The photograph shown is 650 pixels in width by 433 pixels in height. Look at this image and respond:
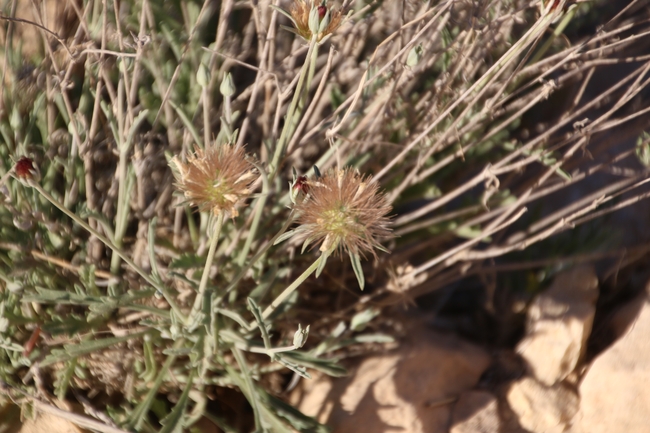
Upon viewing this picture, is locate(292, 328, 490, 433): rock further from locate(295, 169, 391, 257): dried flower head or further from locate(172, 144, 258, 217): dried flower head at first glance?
locate(172, 144, 258, 217): dried flower head

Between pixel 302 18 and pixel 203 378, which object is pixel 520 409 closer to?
pixel 203 378

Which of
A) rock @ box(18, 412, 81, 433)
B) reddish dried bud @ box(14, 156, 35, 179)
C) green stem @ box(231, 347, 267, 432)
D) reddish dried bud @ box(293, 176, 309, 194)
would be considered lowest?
rock @ box(18, 412, 81, 433)

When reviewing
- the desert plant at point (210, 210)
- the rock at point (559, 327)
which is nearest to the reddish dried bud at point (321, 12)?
the desert plant at point (210, 210)

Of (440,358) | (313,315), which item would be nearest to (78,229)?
(313,315)

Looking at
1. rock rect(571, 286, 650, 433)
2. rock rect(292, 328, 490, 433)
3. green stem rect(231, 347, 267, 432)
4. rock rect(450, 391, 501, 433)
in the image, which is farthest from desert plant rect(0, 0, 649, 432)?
rock rect(571, 286, 650, 433)

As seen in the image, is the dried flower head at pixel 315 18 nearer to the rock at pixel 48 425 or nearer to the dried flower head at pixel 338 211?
the dried flower head at pixel 338 211

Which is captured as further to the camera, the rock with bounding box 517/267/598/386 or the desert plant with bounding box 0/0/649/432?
the rock with bounding box 517/267/598/386
